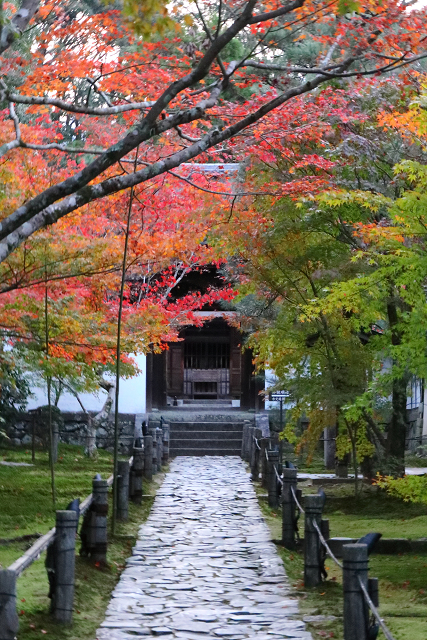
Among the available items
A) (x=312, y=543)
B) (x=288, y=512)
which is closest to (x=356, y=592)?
(x=312, y=543)

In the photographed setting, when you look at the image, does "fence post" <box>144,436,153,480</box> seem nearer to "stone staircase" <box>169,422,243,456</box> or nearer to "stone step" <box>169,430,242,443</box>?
"stone staircase" <box>169,422,243,456</box>

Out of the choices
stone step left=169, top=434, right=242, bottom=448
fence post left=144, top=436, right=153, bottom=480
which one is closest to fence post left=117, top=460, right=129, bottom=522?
fence post left=144, top=436, right=153, bottom=480

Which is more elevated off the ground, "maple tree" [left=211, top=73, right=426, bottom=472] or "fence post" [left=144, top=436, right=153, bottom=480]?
"maple tree" [left=211, top=73, right=426, bottom=472]

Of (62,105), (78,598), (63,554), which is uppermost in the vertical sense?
(62,105)

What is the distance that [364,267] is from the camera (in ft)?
44.2

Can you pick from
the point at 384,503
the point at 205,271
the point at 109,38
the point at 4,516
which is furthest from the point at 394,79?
the point at 205,271

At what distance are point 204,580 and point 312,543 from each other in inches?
52.7

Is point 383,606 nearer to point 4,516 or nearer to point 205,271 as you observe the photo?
point 4,516

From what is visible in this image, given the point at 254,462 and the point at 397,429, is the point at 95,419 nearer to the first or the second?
the point at 254,462

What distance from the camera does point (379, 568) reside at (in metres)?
9.90

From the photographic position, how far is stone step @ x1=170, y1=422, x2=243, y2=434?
25938mm

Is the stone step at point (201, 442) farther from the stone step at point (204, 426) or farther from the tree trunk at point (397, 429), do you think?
the tree trunk at point (397, 429)

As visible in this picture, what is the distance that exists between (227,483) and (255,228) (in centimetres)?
647

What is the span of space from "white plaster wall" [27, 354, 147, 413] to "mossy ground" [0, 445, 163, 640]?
13.5 ft
